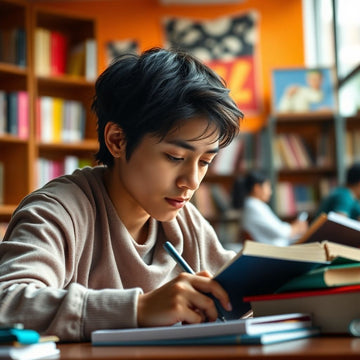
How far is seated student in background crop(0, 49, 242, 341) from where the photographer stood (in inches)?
36.3

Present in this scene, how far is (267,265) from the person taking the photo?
89 cm

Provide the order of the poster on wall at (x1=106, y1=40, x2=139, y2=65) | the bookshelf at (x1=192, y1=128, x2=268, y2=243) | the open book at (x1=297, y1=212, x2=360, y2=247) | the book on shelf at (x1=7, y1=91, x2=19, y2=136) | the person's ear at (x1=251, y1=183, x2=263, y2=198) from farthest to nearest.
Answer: the poster on wall at (x1=106, y1=40, x2=139, y2=65) → the bookshelf at (x1=192, y1=128, x2=268, y2=243) → the person's ear at (x1=251, y1=183, x2=263, y2=198) → the book on shelf at (x1=7, y1=91, x2=19, y2=136) → the open book at (x1=297, y1=212, x2=360, y2=247)

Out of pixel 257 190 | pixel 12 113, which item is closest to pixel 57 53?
pixel 12 113

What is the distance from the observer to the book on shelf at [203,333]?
2.55 ft

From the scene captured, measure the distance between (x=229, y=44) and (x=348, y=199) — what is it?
83.3 inches

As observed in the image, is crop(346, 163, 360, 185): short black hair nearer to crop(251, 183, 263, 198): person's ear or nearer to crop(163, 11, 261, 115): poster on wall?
crop(251, 183, 263, 198): person's ear

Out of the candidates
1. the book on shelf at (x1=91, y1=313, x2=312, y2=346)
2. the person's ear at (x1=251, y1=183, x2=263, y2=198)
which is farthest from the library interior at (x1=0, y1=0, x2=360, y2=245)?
the book on shelf at (x1=91, y1=313, x2=312, y2=346)

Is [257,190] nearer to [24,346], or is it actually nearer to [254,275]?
[254,275]

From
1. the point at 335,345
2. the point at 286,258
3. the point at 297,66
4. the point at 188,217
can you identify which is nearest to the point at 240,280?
the point at 286,258

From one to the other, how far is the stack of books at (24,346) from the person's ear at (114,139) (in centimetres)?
54

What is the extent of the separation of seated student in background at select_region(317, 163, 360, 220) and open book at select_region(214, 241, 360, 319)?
4278 millimetres

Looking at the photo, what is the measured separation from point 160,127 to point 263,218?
4.54 meters

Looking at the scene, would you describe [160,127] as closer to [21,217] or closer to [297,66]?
[21,217]

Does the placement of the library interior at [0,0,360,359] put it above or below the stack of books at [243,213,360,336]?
above
